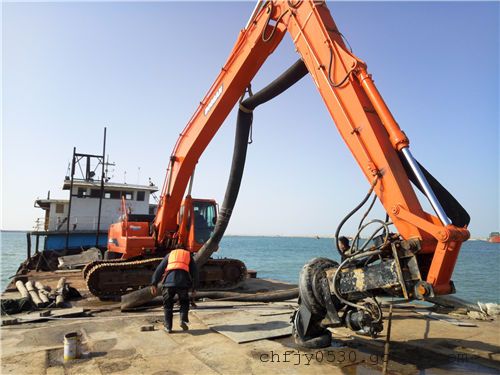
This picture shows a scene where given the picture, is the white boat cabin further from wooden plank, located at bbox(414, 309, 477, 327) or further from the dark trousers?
wooden plank, located at bbox(414, 309, 477, 327)

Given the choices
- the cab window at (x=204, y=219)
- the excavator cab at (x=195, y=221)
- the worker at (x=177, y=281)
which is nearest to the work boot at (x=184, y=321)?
the worker at (x=177, y=281)

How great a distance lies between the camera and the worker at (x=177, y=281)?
625cm

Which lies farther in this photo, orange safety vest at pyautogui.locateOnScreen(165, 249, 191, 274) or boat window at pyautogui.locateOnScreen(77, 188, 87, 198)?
boat window at pyautogui.locateOnScreen(77, 188, 87, 198)

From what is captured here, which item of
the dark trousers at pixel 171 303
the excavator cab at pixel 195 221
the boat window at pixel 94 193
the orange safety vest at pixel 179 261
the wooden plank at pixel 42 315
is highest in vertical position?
the boat window at pixel 94 193

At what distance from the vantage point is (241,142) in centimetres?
780

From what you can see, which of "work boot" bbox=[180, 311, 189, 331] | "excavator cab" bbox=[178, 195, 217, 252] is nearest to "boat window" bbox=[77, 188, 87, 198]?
"excavator cab" bbox=[178, 195, 217, 252]

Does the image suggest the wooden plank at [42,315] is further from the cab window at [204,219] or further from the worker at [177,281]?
the cab window at [204,219]

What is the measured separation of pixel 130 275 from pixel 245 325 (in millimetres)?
4977

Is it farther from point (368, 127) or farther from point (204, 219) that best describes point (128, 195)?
point (368, 127)

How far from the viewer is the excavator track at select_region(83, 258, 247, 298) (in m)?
9.77

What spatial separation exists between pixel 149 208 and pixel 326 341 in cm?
2070

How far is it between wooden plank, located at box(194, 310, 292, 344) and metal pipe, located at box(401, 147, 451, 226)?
10.3 ft

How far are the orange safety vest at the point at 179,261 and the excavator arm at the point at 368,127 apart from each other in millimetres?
3599

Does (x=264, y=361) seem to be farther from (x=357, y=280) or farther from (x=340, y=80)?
(x=340, y=80)
